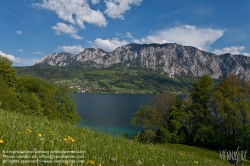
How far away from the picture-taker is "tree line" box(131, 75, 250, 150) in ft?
113

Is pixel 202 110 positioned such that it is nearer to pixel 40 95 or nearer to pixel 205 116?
pixel 205 116

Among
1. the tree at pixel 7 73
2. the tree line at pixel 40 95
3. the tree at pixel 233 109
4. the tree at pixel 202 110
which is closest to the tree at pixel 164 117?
the tree at pixel 202 110

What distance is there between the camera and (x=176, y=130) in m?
38.7

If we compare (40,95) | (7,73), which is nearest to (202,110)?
(40,95)

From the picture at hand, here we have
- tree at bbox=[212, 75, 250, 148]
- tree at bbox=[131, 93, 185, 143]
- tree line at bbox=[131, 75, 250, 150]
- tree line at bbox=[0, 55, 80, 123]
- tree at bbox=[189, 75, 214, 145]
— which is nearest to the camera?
tree at bbox=[212, 75, 250, 148]

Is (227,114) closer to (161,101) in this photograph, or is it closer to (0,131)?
(161,101)

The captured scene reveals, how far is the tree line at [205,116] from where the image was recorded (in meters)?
34.6

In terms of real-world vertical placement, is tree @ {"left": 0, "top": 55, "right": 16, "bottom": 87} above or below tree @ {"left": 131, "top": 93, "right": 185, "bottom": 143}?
above

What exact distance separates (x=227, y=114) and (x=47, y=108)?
34262mm

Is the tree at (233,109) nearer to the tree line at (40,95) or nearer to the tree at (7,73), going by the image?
the tree line at (40,95)

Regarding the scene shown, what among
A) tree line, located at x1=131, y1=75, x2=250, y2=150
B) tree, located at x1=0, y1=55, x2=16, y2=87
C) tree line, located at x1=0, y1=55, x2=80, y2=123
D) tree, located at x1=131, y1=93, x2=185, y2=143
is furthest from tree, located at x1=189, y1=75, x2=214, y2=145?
tree, located at x1=0, y1=55, x2=16, y2=87

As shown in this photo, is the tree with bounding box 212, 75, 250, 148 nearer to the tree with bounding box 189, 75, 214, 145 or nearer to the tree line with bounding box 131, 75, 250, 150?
the tree line with bounding box 131, 75, 250, 150

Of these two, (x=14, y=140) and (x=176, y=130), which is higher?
(x=14, y=140)

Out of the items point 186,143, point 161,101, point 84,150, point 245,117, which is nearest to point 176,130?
point 186,143
